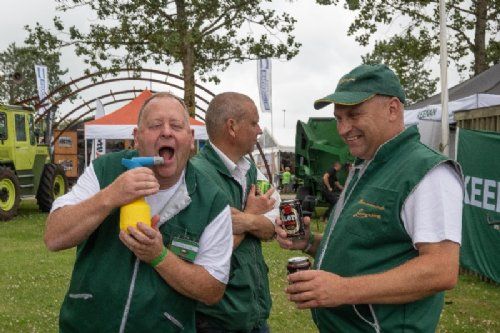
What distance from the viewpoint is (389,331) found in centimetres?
233

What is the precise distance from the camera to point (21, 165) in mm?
18312

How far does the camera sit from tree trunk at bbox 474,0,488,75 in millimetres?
20391

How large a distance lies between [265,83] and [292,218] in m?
21.1

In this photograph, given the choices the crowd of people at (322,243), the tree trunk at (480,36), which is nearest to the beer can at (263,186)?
the crowd of people at (322,243)

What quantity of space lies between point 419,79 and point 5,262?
66.7 meters

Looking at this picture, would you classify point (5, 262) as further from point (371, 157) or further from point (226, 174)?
point (371, 157)

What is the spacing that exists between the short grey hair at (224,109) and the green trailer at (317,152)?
1515 centimetres

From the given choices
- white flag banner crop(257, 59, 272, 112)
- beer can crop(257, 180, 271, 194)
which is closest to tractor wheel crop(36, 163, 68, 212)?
white flag banner crop(257, 59, 272, 112)

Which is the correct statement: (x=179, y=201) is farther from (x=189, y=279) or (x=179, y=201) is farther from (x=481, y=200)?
(x=481, y=200)

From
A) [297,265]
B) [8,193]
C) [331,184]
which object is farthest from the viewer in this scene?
[331,184]

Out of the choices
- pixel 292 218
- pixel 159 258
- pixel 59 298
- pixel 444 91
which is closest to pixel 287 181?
pixel 444 91

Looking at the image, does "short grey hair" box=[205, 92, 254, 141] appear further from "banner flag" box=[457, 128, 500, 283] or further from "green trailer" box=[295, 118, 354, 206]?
"green trailer" box=[295, 118, 354, 206]

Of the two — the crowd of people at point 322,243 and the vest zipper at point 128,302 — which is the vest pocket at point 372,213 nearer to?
the crowd of people at point 322,243

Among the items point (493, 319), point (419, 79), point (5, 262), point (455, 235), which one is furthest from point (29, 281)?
point (419, 79)
